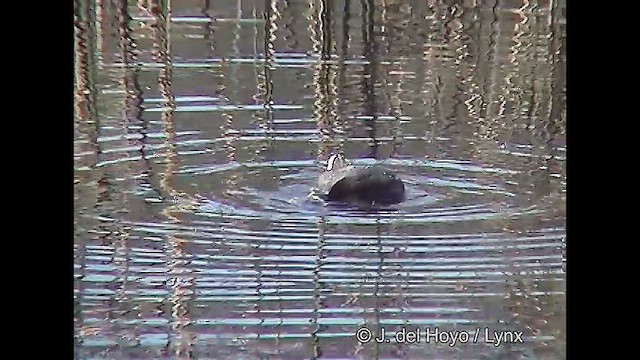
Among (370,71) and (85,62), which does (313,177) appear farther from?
(85,62)

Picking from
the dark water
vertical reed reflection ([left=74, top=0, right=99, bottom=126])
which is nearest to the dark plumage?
the dark water

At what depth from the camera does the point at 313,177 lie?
3.29 ft

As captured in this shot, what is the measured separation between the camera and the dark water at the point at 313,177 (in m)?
0.98

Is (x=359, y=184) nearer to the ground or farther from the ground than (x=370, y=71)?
nearer to the ground

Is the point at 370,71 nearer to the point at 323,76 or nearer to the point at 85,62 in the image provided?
the point at 323,76

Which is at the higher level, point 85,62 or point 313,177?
point 85,62

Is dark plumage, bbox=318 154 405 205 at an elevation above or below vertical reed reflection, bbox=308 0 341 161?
below

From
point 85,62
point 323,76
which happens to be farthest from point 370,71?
point 85,62

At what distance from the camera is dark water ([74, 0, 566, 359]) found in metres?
0.98

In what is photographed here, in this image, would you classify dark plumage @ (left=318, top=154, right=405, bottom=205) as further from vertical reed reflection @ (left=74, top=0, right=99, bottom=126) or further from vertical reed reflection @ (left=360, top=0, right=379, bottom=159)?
vertical reed reflection @ (left=74, top=0, right=99, bottom=126)

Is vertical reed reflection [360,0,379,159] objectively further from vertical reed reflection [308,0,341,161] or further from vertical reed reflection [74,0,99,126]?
vertical reed reflection [74,0,99,126]
